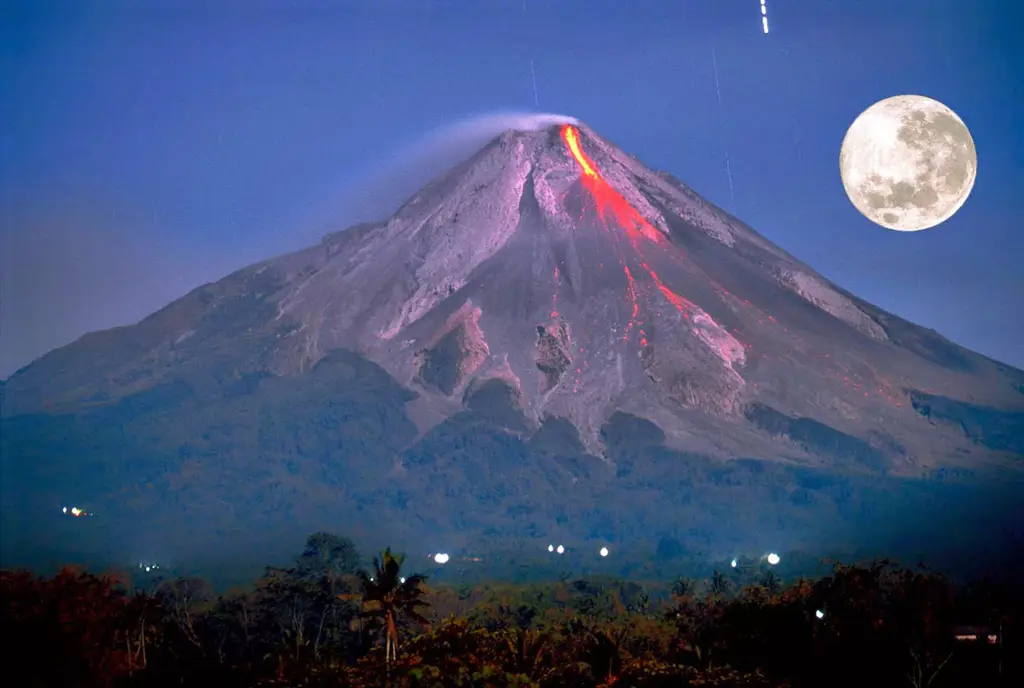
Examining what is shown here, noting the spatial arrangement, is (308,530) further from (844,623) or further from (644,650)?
(844,623)

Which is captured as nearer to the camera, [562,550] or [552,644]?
[552,644]

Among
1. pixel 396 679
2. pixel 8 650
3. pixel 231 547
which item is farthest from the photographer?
pixel 231 547

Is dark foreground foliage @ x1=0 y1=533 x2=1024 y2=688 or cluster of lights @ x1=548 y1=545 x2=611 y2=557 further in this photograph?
cluster of lights @ x1=548 y1=545 x2=611 y2=557

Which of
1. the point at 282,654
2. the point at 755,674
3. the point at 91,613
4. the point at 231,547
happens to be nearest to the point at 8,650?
the point at 91,613

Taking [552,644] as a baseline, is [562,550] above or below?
below

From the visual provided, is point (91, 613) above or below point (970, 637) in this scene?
above

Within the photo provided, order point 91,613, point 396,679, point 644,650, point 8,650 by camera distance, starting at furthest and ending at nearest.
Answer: point 644,650 < point 91,613 < point 8,650 < point 396,679

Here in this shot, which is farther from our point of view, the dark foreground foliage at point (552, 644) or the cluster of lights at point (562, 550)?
the cluster of lights at point (562, 550)

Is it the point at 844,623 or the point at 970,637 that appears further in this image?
the point at 970,637
